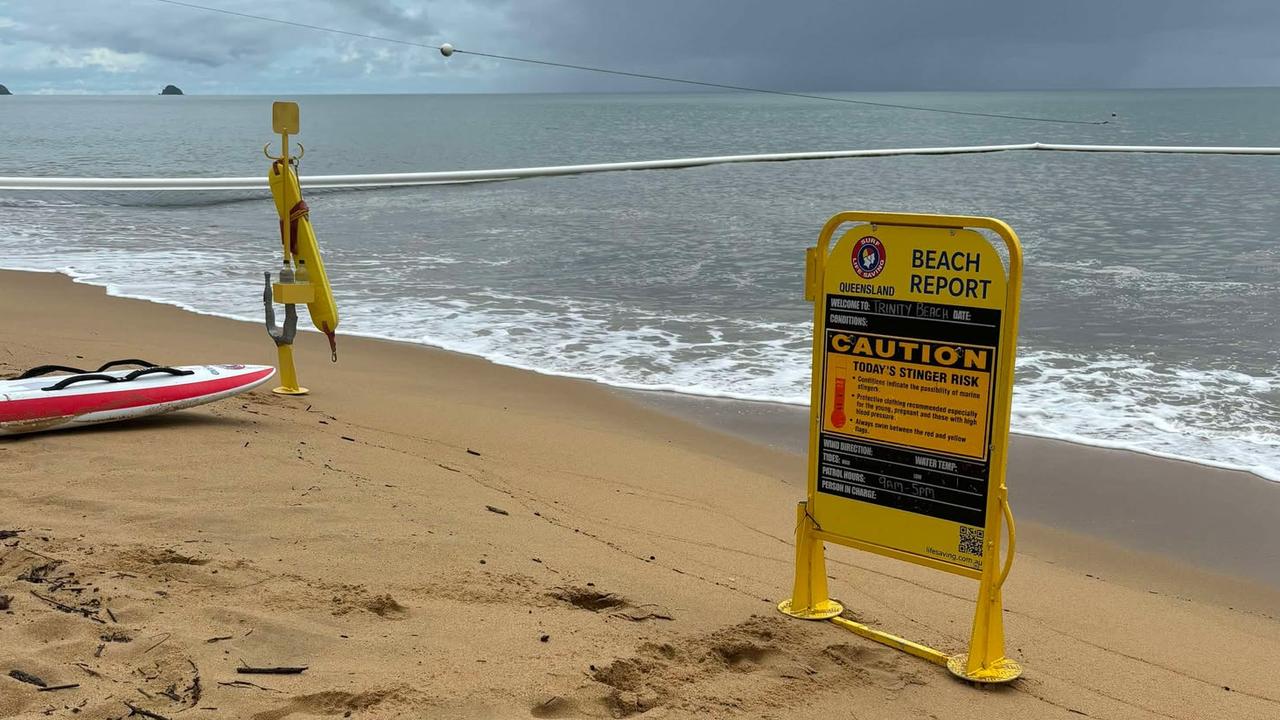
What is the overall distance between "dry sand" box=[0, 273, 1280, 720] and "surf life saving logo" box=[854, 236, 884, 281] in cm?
126

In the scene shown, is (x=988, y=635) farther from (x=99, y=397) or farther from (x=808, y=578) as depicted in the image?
(x=99, y=397)

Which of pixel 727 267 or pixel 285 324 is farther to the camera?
pixel 727 267

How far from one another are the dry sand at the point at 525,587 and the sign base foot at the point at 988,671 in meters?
0.04

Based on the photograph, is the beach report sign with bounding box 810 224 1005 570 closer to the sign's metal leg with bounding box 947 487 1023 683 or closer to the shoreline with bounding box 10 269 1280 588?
the sign's metal leg with bounding box 947 487 1023 683

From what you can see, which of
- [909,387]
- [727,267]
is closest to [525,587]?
[909,387]

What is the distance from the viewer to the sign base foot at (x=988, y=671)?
3.62 meters

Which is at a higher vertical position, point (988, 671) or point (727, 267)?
point (727, 267)

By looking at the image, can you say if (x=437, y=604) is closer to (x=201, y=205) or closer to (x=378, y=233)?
(x=378, y=233)

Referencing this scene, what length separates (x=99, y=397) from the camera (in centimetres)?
571

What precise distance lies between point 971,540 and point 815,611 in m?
0.67

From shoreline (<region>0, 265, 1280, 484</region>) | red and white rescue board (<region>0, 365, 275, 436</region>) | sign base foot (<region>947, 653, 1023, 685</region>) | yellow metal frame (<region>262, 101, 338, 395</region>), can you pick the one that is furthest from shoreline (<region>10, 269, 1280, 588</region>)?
red and white rescue board (<region>0, 365, 275, 436</region>)

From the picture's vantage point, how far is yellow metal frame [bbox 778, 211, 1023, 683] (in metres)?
3.47

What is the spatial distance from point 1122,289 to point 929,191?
57.0 ft

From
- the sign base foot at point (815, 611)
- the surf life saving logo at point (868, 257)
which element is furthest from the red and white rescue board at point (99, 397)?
the surf life saving logo at point (868, 257)
